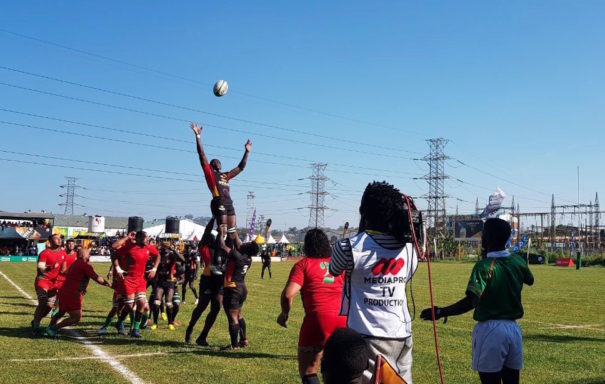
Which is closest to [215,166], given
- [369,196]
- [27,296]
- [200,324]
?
[200,324]

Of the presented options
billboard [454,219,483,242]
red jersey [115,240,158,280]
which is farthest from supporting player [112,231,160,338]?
billboard [454,219,483,242]

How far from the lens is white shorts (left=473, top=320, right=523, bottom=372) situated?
16.4 feet

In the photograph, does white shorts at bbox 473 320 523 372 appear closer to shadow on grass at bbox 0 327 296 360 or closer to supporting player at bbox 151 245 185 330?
shadow on grass at bbox 0 327 296 360

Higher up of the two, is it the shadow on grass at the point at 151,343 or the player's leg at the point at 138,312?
the player's leg at the point at 138,312

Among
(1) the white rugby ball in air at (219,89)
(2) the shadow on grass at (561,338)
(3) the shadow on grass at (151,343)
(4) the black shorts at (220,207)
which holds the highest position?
(1) the white rugby ball in air at (219,89)

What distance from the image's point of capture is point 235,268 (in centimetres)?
1049

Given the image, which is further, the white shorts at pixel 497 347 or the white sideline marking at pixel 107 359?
the white sideline marking at pixel 107 359

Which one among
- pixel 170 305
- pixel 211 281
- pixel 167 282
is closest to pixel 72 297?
pixel 170 305

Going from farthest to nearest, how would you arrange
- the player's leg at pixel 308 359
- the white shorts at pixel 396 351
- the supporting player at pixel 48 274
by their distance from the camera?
the supporting player at pixel 48 274
the player's leg at pixel 308 359
the white shorts at pixel 396 351

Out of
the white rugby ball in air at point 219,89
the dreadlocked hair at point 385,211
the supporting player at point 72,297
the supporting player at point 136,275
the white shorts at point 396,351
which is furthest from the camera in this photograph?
the white rugby ball in air at point 219,89

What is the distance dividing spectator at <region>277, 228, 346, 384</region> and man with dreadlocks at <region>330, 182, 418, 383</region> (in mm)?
1858

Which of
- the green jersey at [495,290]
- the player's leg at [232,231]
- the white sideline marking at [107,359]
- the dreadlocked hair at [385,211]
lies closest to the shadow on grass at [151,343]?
the white sideline marking at [107,359]

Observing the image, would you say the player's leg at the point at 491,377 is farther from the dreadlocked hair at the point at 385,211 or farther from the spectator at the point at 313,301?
the spectator at the point at 313,301

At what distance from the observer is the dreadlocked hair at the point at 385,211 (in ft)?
14.7
